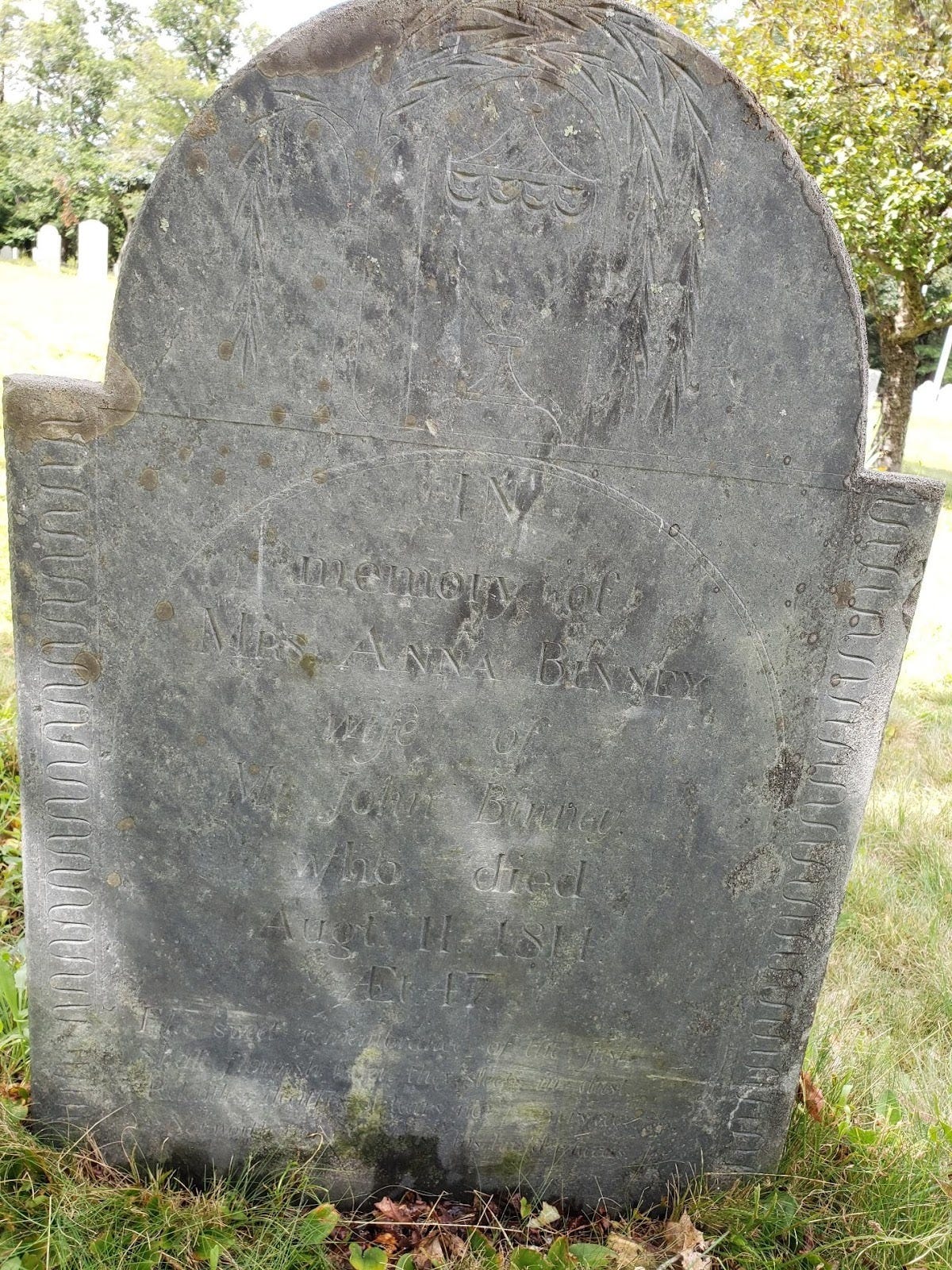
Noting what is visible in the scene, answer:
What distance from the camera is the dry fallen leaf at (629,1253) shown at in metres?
2.30

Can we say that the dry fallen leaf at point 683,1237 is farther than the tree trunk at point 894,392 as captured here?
No

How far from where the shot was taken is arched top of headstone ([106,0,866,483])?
180 cm

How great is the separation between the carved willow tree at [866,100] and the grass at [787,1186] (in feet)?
30.4

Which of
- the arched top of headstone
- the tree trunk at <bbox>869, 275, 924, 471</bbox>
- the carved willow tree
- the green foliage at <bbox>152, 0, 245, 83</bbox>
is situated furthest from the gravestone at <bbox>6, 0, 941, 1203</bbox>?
the green foliage at <bbox>152, 0, 245, 83</bbox>

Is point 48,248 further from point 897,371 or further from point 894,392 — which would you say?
point 894,392

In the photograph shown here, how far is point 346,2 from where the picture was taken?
1.76 meters

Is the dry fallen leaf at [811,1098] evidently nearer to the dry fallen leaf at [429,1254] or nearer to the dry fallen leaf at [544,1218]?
the dry fallen leaf at [544,1218]

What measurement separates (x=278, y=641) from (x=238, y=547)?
23 cm

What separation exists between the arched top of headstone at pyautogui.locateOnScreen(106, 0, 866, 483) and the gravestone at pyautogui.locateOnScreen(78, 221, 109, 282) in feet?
86.3

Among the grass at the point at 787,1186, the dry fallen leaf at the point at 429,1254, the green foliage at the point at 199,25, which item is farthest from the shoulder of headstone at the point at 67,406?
the green foliage at the point at 199,25

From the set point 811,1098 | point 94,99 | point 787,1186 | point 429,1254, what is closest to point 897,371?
point 811,1098

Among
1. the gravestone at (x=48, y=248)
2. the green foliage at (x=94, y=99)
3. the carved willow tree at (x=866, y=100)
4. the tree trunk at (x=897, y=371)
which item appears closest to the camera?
the carved willow tree at (x=866, y=100)

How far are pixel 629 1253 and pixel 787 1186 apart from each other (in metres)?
0.48

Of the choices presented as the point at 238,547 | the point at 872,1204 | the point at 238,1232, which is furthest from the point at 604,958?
the point at 238,547
